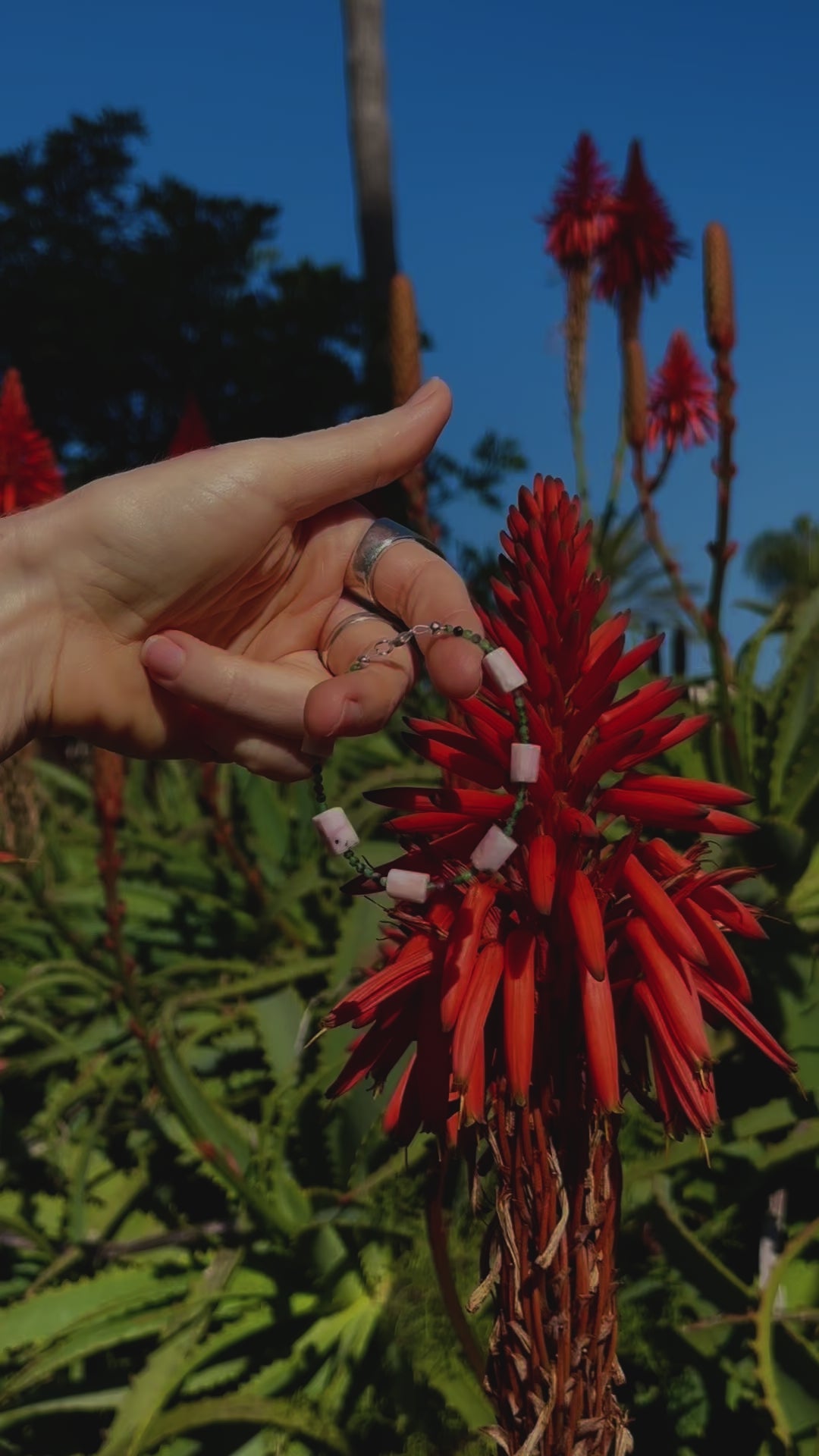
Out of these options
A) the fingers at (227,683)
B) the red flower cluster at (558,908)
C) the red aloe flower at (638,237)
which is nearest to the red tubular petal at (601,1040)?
the red flower cluster at (558,908)

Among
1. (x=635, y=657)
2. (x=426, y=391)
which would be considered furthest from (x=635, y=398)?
(x=635, y=657)

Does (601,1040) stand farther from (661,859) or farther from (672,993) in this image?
(661,859)

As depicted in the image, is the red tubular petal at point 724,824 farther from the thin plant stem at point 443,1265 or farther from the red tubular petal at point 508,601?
the thin plant stem at point 443,1265

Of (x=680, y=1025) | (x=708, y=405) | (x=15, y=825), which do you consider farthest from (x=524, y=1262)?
(x=708, y=405)

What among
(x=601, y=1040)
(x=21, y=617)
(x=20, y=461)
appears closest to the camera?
(x=601, y=1040)

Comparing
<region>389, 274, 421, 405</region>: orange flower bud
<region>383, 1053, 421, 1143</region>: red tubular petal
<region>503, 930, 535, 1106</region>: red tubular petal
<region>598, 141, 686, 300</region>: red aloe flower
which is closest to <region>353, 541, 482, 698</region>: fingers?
<region>503, 930, 535, 1106</region>: red tubular petal

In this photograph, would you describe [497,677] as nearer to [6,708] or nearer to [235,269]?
[6,708]
